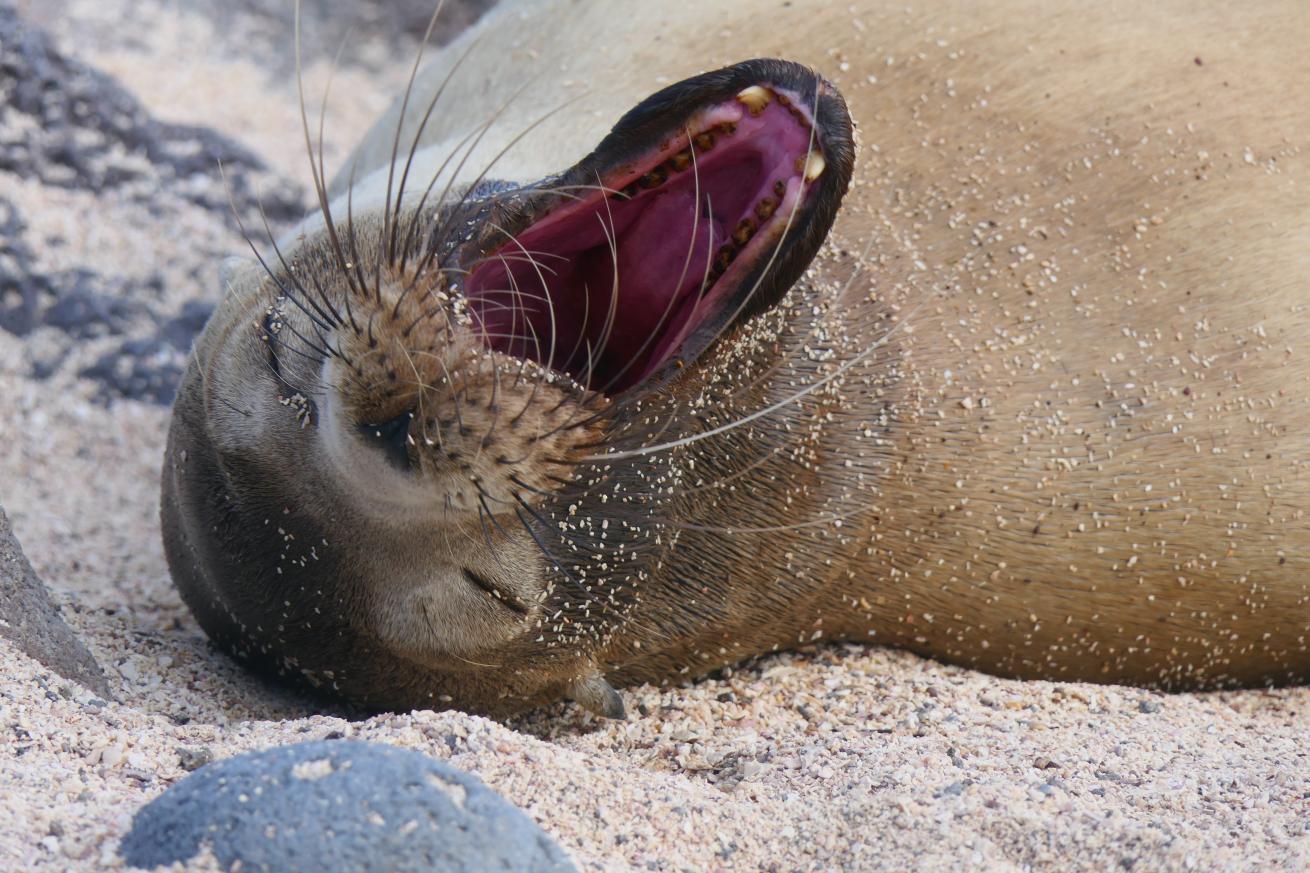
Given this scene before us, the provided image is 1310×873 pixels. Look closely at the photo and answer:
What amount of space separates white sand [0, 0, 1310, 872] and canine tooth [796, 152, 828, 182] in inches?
38.7

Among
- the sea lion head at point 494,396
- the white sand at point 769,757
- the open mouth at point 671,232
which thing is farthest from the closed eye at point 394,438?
the white sand at point 769,757

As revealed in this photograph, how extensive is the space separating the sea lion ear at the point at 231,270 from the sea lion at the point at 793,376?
0.05 feet

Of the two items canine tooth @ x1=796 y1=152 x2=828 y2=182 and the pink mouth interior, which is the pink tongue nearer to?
the pink mouth interior

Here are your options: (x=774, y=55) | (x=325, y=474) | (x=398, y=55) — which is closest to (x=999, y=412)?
(x=774, y=55)

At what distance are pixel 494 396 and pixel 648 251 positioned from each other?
535 millimetres

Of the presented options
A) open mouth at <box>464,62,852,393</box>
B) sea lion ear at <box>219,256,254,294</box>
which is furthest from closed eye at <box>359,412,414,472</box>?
sea lion ear at <box>219,256,254,294</box>

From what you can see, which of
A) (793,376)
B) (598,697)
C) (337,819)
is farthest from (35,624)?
(793,376)

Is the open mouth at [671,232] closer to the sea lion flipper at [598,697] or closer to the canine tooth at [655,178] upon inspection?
the canine tooth at [655,178]

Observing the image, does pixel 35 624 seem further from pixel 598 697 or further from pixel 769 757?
pixel 769 757

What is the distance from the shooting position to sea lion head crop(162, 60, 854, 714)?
95.2 inches

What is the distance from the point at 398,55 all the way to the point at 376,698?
531cm

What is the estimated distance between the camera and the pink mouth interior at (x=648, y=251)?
250cm

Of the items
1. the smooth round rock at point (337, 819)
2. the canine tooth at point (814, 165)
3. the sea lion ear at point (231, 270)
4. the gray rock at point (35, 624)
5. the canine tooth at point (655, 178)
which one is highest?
the canine tooth at point (814, 165)

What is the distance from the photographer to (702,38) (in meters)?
3.60
